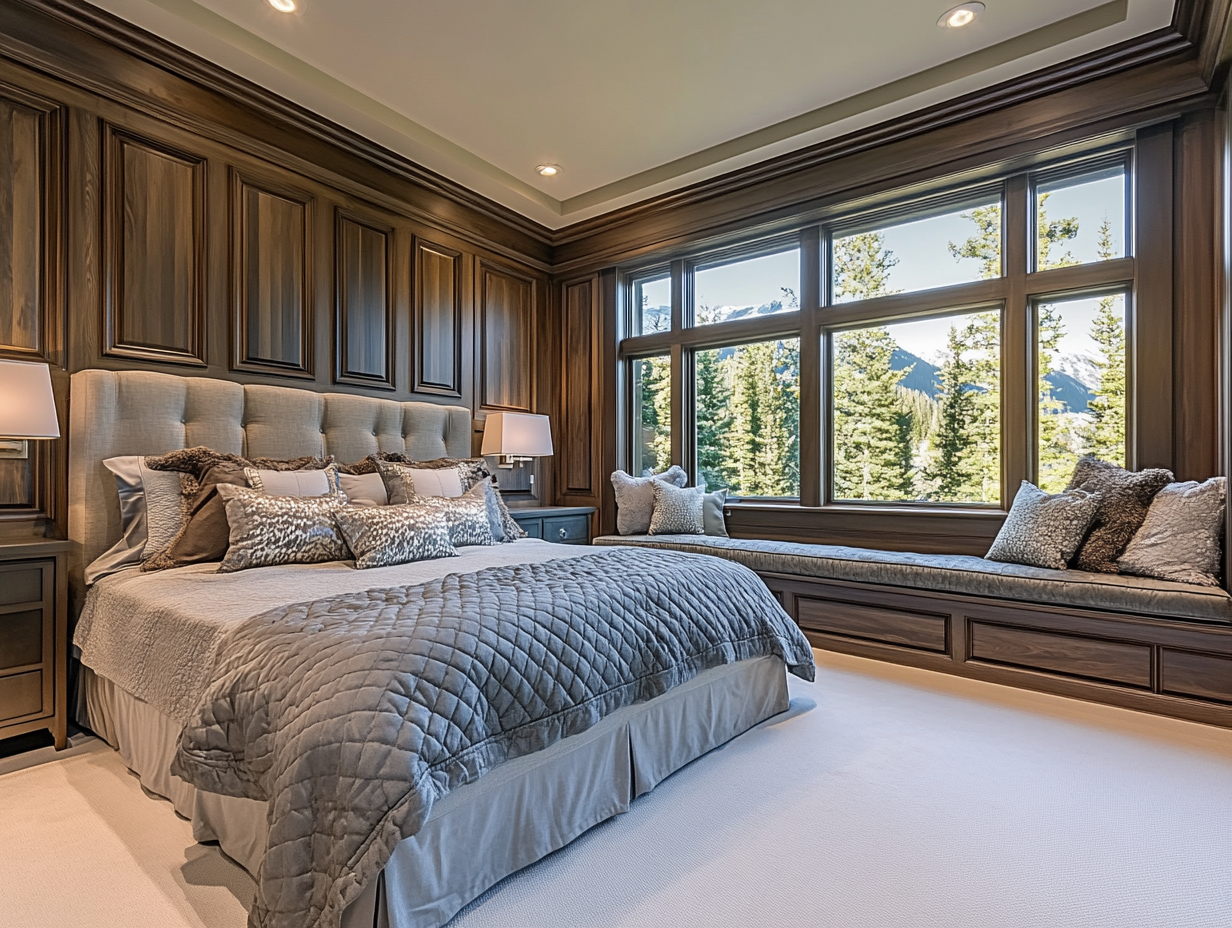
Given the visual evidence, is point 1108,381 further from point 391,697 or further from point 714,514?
point 391,697

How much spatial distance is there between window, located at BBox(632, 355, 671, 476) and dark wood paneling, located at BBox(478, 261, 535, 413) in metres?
0.87

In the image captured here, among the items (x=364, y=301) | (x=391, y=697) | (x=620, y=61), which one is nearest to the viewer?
(x=391, y=697)

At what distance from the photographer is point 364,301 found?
13.1ft

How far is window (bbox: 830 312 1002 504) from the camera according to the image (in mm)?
3832

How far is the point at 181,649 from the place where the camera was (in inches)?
75.0

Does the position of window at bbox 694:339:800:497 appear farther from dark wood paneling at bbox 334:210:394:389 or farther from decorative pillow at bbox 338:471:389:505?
decorative pillow at bbox 338:471:389:505

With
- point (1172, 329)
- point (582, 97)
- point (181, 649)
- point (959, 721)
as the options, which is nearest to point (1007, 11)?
point (1172, 329)

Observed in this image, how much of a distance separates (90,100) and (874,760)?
4158mm

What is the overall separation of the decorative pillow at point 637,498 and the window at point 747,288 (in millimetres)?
1219

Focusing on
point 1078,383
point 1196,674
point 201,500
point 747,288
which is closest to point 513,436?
point 747,288

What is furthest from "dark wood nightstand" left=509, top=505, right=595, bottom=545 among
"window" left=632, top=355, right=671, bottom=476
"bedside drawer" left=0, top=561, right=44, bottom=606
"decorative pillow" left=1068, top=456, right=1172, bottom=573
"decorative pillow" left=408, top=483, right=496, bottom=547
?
"decorative pillow" left=1068, top=456, right=1172, bottom=573

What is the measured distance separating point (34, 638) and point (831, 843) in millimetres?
2816

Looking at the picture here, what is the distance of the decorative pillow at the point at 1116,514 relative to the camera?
118 inches

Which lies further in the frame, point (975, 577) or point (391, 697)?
point (975, 577)
